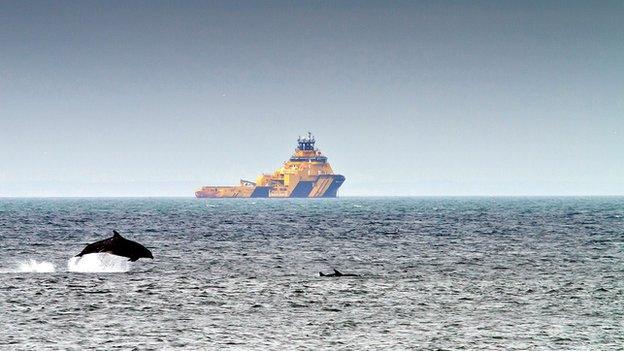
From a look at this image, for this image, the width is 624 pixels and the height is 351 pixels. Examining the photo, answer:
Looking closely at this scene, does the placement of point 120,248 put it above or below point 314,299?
above

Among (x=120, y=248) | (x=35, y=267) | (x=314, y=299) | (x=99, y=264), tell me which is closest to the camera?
(x=314, y=299)

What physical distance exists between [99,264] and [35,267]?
2890 millimetres

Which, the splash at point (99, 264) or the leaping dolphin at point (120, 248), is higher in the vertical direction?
the leaping dolphin at point (120, 248)

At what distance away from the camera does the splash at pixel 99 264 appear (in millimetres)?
39719

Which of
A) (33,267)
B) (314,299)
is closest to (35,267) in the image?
(33,267)

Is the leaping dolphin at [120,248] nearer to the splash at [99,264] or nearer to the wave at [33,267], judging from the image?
the splash at [99,264]

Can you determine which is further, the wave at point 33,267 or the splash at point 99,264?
the splash at point 99,264

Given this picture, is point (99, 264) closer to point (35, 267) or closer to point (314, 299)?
point (35, 267)

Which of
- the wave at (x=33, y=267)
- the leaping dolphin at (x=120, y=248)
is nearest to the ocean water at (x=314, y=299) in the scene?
the wave at (x=33, y=267)

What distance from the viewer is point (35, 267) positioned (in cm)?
4075

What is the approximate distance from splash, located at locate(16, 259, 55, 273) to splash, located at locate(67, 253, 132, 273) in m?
0.93

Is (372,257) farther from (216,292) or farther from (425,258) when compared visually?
(216,292)

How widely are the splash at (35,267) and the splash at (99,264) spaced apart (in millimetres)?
928

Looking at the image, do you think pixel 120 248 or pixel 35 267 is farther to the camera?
pixel 35 267
